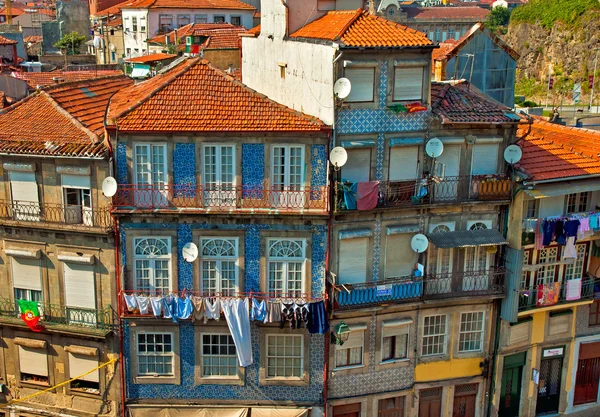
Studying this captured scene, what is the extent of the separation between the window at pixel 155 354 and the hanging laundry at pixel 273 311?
3878mm

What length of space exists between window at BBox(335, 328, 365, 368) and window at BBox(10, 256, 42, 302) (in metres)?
11.5

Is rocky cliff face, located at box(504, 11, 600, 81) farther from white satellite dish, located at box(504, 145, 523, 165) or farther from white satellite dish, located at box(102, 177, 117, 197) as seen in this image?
white satellite dish, located at box(102, 177, 117, 197)

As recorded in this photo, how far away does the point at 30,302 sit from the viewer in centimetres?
2755

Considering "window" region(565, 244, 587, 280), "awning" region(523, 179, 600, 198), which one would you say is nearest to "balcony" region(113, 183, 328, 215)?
"awning" region(523, 179, 600, 198)

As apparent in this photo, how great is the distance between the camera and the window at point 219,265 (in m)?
26.4

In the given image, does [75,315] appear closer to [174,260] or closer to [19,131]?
[174,260]

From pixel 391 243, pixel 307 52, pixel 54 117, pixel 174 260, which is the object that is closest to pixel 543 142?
pixel 391 243

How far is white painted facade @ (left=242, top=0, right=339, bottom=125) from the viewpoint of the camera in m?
25.8

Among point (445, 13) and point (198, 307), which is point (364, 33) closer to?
point (198, 307)

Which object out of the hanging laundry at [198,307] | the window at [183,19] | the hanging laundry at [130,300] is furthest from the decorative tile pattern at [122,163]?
the window at [183,19]

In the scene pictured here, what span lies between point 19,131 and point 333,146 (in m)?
11.6

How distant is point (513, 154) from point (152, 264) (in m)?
13.9

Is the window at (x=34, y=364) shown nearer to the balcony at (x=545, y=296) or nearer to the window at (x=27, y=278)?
the window at (x=27, y=278)

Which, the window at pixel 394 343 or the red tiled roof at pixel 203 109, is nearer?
the red tiled roof at pixel 203 109
